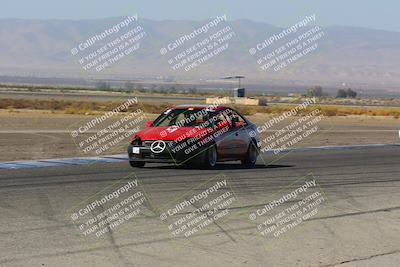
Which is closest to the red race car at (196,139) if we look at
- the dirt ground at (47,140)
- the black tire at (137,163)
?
the black tire at (137,163)

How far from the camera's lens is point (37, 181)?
13945 millimetres

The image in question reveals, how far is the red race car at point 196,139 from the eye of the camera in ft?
55.3

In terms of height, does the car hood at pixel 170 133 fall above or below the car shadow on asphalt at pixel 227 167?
above

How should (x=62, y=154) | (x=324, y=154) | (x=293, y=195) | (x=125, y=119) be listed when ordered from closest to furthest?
(x=293, y=195) < (x=62, y=154) < (x=324, y=154) < (x=125, y=119)

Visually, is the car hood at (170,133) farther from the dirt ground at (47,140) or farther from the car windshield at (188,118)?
the dirt ground at (47,140)

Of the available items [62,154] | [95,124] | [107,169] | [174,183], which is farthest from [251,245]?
[95,124]

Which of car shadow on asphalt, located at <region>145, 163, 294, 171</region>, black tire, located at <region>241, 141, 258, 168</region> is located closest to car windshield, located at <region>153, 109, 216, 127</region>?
car shadow on asphalt, located at <region>145, 163, 294, 171</region>

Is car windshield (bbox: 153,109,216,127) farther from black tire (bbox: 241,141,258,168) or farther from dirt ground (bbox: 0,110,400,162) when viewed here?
dirt ground (bbox: 0,110,400,162)

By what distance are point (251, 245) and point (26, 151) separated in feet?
47.1

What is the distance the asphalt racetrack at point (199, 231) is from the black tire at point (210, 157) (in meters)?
0.41

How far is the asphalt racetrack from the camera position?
27.2 feet

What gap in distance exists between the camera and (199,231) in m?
9.73

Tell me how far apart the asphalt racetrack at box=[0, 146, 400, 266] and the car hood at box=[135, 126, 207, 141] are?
68 centimetres

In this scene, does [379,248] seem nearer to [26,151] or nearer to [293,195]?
[293,195]
